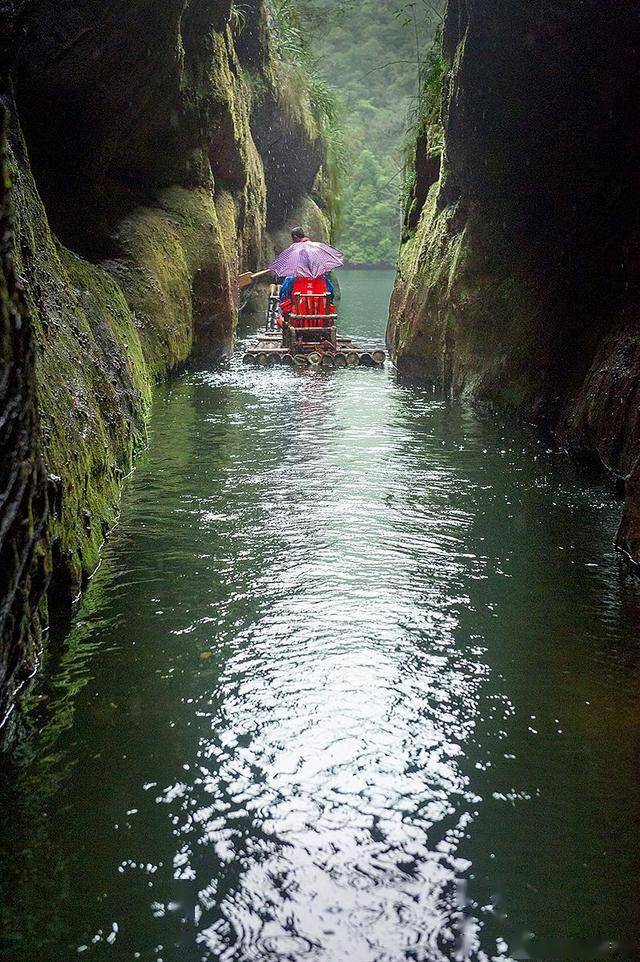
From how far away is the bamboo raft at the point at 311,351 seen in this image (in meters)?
17.0

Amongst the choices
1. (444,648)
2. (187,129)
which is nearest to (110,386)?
(444,648)

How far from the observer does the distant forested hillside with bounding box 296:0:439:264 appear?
233ft

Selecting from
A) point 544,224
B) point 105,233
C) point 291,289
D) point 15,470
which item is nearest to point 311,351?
point 291,289

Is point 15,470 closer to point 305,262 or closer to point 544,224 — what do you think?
point 544,224

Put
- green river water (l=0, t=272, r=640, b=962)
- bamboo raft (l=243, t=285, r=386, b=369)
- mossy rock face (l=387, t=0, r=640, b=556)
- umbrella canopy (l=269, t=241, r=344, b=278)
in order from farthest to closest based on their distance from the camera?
umbrella canopy (l=269, t=241, r=344, b=278), bamboo raft (l=243, t=285, r=386, b=369), mossy rock face (l=387, t=0, r=640, b=556), green river water (l=0, t=272, r=640, b=962)

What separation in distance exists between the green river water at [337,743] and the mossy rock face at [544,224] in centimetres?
161

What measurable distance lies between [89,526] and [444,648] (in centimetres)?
265

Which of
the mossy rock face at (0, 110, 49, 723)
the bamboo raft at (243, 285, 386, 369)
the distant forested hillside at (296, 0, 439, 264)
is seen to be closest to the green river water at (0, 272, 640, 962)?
the mossy rock face at (0, 110, 49, 723)

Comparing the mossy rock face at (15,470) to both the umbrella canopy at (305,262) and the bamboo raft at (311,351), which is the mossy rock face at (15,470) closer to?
the bamboo raft at (311,351)

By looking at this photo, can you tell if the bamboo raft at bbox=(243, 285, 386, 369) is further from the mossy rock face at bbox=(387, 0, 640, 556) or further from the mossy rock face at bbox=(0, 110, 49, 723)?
the mossy rock face at bbox=(0, 110, 49, 723)

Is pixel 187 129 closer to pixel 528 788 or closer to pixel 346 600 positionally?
pixel 346 600

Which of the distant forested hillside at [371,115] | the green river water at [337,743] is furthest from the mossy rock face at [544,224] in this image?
the distant forested hillside at [371,115]

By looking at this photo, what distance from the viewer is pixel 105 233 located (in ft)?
41.3

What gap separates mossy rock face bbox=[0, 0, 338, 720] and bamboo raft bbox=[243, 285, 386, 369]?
2.62 ft
